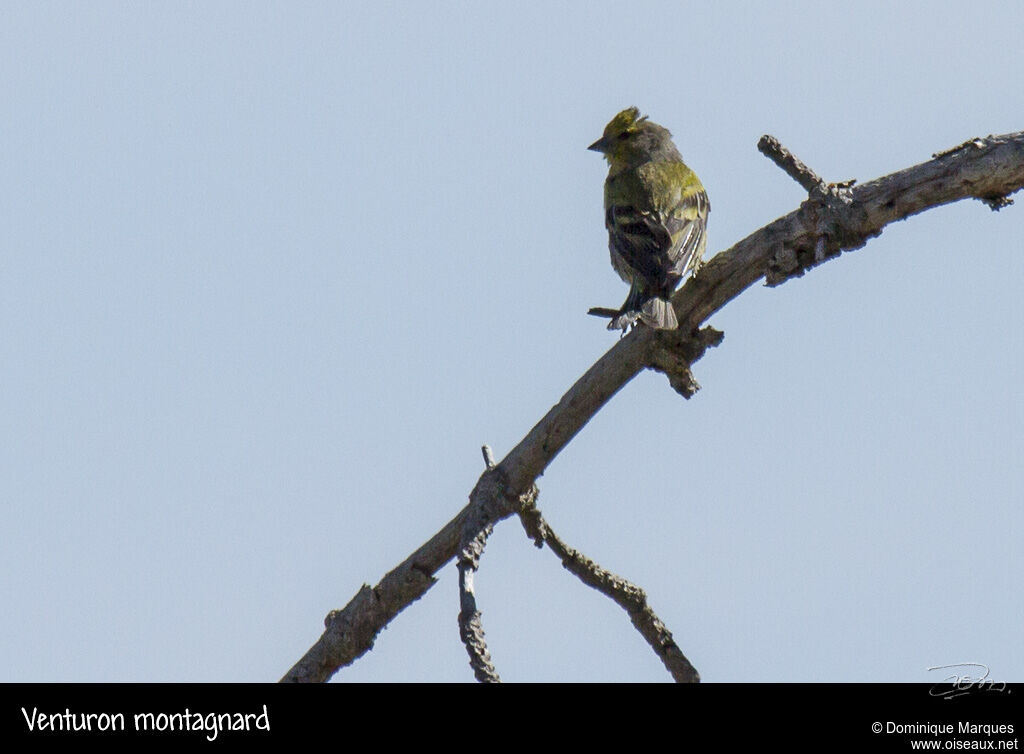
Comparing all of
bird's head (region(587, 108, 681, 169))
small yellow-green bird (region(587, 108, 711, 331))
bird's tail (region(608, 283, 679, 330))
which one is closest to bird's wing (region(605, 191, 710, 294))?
small yellow-green bird (region(587, 108, 711, 331))

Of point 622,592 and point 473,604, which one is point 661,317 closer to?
point 622,592

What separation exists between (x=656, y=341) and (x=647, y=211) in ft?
12.5

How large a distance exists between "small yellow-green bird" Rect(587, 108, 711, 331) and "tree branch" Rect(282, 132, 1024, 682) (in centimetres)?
69

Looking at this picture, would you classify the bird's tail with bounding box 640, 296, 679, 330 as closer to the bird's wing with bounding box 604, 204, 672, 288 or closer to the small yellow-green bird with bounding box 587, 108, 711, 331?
the small yellow-green bird with bounding box 587, 108, 711, 331

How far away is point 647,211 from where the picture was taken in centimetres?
966

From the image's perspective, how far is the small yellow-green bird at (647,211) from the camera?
8.04 meters

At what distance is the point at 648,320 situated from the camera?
6.21 meters

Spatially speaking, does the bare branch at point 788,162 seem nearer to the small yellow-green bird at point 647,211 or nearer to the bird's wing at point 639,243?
the small yellow-green bird at point 647,211

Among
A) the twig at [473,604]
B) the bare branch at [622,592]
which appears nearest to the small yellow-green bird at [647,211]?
the bare branch at [622,592]

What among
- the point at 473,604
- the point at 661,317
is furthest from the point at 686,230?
the point at 473,604
